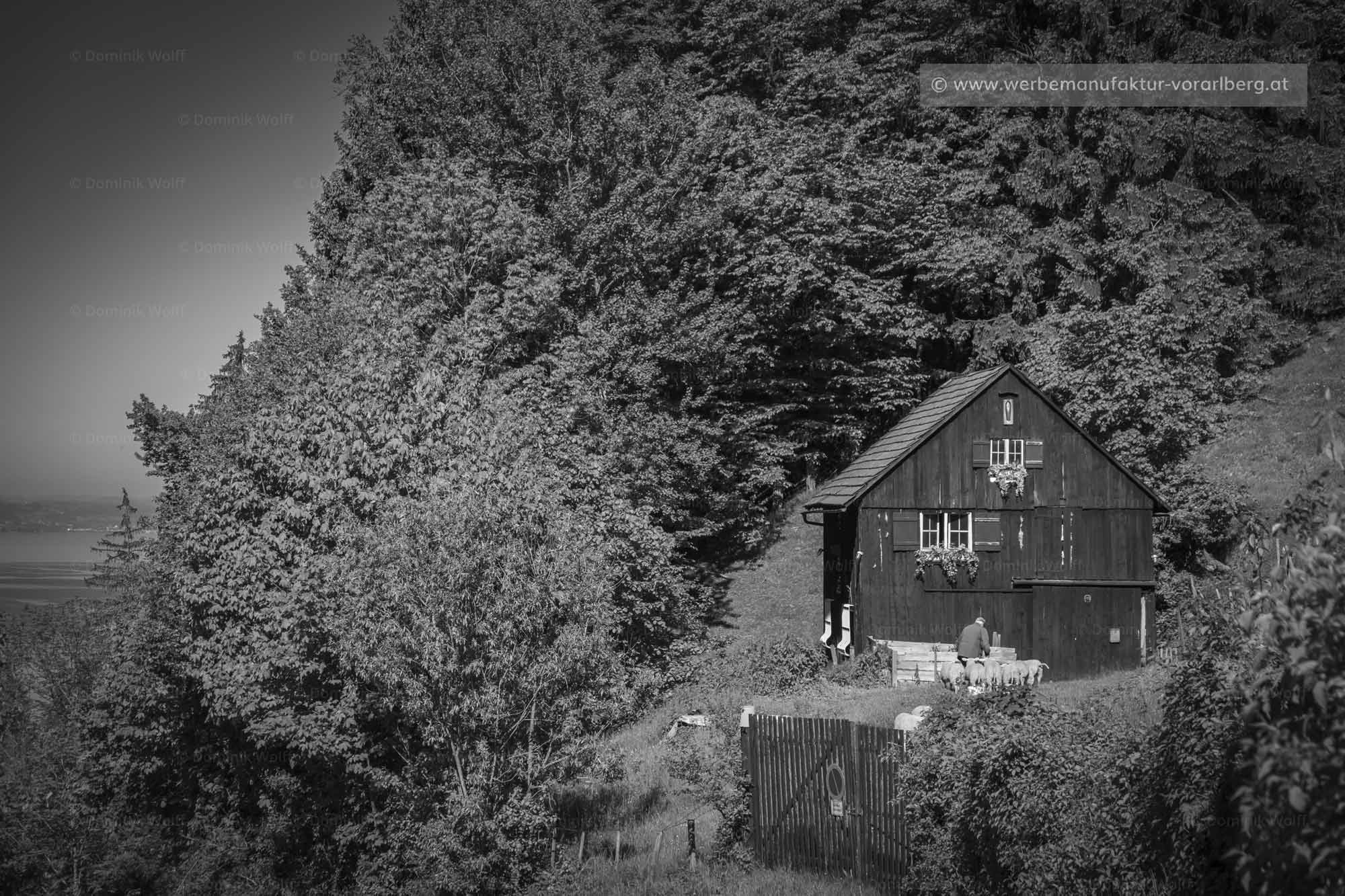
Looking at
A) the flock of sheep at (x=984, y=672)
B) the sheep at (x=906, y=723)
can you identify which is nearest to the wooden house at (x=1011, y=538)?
the flock of sheep at (x=984, y=672)

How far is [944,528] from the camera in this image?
26.8 meters

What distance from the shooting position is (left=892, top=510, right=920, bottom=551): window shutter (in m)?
26.6

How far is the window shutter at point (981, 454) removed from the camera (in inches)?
1049

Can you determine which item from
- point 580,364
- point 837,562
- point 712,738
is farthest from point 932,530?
point 580,364

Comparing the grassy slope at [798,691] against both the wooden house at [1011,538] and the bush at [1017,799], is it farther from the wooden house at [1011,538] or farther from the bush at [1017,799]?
the wooden house at [1011,538]

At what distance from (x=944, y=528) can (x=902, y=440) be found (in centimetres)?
280

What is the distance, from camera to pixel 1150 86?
121 feet

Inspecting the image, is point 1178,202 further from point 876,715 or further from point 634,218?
point 876,715

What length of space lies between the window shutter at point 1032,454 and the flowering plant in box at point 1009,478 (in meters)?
0.24

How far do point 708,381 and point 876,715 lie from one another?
1699cm

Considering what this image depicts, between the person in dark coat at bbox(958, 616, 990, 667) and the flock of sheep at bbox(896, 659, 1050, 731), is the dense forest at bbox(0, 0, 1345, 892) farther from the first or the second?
the person in dark coat at bbox(958, 616, 990, 667)

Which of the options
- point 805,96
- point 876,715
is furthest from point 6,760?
point 805,96

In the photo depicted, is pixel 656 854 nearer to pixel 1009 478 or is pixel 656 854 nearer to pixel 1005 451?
pixel 1009 478

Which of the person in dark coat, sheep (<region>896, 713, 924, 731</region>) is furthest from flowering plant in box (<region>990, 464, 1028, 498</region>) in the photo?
sheep (<region>896, 713, 924, 731</region>)
